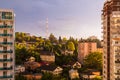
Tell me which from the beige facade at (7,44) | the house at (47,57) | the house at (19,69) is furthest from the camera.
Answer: the house at (47,57)

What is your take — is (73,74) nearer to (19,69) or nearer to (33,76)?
(33,76)

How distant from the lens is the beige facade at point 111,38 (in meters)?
34.9

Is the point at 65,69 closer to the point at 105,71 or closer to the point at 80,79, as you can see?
the point at 80,79

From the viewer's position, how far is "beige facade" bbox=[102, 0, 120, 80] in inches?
1374

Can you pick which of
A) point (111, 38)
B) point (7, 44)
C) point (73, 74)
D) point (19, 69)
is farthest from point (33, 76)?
point (111, 38)

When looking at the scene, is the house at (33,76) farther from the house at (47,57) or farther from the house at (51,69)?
the house at (47,57)

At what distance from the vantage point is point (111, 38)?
36.7 meters

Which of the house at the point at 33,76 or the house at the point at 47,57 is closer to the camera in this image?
the house at the point at 33,76

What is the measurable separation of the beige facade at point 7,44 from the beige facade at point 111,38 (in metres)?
13.0

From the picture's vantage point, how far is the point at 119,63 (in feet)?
113

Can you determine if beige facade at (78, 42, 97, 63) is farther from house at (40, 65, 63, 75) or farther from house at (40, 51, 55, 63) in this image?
house at (40, 65, 63, 75)

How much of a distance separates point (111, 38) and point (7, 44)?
45.8 ft

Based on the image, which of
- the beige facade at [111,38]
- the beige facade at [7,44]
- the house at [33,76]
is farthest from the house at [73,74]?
the beige facade at [7,44]

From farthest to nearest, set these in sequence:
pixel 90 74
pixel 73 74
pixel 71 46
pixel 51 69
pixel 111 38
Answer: pixel 71 46 < pixel 51 69 < pixel 73 74 < pixel 90 74 < pixel 111 38
